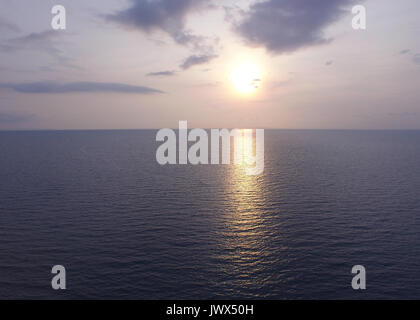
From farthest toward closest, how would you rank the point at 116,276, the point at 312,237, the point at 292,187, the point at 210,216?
the point at 292,187 → the point at 210,216 → the point at 312,237 → the point at 116,276

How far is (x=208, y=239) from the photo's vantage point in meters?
65.4

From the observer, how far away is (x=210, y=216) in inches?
3169

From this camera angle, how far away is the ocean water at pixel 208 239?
48.1m

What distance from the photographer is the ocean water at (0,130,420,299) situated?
48.1 meters

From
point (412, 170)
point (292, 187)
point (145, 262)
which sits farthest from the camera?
point (412, 170)

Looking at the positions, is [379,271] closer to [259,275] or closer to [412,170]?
[259,275]

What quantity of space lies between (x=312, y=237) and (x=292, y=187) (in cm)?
4882

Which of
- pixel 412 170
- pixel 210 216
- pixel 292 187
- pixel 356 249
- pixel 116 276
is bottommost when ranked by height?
pixel 116 276

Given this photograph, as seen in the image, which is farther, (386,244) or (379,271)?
(386,244)

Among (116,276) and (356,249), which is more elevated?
(356,249)
